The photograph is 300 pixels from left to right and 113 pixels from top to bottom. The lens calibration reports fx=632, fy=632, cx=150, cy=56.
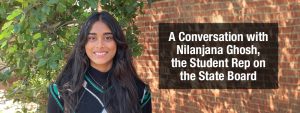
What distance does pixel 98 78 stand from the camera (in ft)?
10.8

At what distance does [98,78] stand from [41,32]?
2570 mm

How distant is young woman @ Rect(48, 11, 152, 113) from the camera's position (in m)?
3.24

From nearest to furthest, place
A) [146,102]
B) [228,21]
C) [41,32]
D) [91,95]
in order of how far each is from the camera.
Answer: [91,95] → [146,102] → [41,32] → [228,21]

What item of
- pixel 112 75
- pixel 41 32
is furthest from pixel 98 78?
pixel 41 32

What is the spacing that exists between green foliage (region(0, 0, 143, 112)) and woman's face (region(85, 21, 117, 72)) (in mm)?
1582

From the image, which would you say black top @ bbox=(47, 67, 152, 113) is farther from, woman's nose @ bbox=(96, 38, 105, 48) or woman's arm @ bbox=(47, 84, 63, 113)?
woman's nose @ bbox=(96, 38, 105, 48)

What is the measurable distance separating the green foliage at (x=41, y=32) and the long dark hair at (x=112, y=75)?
1541mm

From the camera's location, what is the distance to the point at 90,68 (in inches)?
133

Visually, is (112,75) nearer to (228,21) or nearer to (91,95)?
(91,95)

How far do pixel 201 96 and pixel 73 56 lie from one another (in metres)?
5.27

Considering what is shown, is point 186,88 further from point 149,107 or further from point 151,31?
point 149,107

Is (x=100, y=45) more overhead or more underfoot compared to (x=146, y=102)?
more overhead

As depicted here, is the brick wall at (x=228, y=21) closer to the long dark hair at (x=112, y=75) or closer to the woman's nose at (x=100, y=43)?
the long dark hair at (x=112, y=75)

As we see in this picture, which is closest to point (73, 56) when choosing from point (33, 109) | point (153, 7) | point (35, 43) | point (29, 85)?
point (35, 43)
